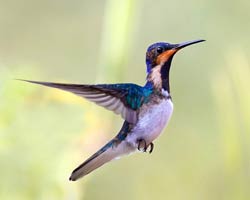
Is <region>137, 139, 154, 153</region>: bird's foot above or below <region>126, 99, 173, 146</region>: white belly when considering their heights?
below

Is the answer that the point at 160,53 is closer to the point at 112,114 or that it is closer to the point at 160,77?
the point at 160,77

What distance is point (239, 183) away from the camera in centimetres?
96

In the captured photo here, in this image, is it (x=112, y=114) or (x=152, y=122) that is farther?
(x=112, y=114)

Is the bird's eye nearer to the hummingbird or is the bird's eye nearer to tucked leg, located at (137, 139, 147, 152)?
the hummingbird


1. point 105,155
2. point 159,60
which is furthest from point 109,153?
point 159,60

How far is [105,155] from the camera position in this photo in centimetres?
80

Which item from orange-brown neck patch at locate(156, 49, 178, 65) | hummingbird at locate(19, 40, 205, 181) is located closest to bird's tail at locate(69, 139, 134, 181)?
hummingbird at locate(19, 40, 205, 181)

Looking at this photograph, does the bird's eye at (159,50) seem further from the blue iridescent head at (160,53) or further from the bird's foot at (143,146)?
the bird's foot at (143,146)

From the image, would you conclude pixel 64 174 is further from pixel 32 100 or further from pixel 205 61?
pixel 205 61

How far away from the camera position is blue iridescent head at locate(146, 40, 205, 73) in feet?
2.47

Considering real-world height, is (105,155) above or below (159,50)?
below

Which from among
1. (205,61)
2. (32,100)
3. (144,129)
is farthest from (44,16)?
(144,129)

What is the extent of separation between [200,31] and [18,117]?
98 cm

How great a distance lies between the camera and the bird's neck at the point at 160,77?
760 mm
